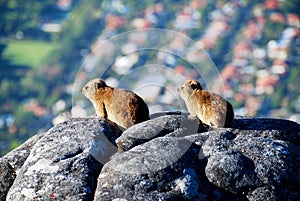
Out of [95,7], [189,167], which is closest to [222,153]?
[189,167]

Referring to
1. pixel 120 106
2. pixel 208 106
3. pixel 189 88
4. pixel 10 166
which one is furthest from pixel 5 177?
pixel 189 88

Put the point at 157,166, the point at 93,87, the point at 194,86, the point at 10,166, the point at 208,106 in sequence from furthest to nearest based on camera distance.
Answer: the point at 93,87 < the point at 194,86 < the point at 208,106 < the point at 10,166 < the point at 157,166

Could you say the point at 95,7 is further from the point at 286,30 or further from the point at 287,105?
the point at 287,105

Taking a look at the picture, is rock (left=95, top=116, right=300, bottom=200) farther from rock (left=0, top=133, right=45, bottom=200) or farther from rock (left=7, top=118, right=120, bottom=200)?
rock (left=0, top=133, right=45, bottom=200)

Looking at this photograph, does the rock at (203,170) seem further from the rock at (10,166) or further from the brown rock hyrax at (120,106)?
the rock at (10,166)

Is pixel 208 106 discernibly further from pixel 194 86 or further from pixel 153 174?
pixel 153 174

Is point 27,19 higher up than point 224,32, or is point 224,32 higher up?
point 27,19
